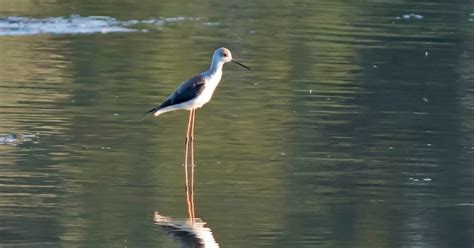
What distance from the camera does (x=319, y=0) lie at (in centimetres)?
3122

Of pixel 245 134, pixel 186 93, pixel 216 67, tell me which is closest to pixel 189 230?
pixel 186 93

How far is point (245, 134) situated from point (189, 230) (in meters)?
4.35

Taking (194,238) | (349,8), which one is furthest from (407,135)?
(349,8)

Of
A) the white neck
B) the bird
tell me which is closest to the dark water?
the bird

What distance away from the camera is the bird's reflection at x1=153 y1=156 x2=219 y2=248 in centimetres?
990

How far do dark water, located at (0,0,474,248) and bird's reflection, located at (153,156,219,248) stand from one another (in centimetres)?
7

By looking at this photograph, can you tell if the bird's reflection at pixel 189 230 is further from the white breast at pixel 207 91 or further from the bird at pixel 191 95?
the white breast at pixel 207 91

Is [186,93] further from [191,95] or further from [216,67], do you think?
[216,67]

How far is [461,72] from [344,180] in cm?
849

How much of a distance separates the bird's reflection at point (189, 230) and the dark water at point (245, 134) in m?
0.07

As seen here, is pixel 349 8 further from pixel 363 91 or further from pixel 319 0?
pixel 363 91

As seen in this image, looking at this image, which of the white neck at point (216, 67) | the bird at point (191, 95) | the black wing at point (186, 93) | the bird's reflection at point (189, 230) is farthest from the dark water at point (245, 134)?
the white neck at point (216, 67)

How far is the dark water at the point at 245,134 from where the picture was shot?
10594mm

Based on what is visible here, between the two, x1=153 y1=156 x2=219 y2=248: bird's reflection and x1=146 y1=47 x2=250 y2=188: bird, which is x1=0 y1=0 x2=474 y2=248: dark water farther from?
x1=146 y1=47 x2=250 y2=188: bird
